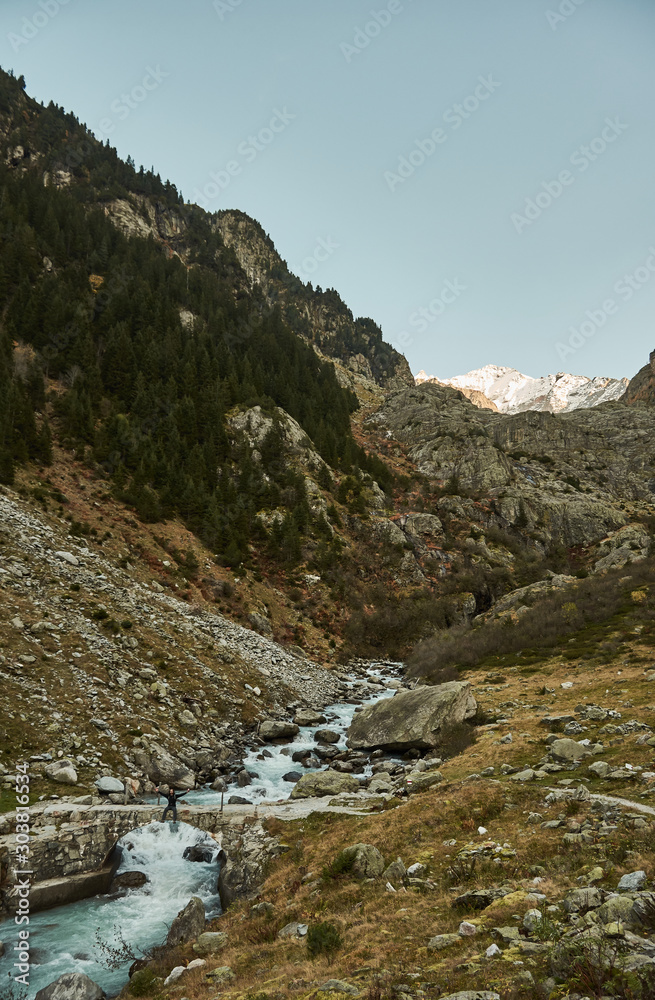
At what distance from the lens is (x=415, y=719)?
Result: 1072 inches

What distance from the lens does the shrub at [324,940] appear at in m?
9.30

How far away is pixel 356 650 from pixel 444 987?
50.7 meters

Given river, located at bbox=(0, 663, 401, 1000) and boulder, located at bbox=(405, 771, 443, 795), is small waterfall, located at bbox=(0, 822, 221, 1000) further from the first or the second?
boulder, located at bbox=(405, 771, 443, 795)

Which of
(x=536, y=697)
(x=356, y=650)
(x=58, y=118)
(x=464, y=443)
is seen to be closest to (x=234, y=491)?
(x=356, y=650)

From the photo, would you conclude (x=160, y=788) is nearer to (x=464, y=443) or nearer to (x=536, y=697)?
(x=536, y=697)

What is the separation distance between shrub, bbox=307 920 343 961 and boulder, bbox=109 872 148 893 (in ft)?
30.3

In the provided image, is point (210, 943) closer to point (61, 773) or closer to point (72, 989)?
point (72, 989)

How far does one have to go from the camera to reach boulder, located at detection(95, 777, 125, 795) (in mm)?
18641

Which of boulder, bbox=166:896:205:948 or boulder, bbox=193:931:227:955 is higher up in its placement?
boulder, bbox=193:931:227:955

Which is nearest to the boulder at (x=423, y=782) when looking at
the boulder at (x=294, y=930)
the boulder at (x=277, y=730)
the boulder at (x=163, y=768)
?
the boulder at (x=294, y=930)

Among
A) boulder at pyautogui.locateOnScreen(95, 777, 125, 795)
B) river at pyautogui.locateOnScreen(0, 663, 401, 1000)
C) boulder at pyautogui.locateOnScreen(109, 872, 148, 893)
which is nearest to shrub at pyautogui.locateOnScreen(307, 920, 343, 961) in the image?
river at pyautogui.locateOnScreen(0, 663, 401, 1000)

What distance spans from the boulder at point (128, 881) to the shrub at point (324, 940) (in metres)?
9.22

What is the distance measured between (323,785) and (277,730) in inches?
331

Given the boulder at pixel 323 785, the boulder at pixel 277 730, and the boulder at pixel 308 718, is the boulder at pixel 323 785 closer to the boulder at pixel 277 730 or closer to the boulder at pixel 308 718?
the boulder at pixel 277 730
